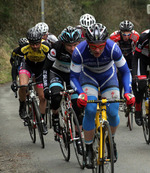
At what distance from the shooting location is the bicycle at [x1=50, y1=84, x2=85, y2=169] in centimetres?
598

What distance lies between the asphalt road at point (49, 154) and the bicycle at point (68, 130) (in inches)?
7.0

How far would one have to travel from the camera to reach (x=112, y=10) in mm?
38031

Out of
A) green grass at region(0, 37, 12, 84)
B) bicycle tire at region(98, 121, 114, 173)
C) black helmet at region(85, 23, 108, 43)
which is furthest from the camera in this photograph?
green grass at region(0, 37, 12, 84)

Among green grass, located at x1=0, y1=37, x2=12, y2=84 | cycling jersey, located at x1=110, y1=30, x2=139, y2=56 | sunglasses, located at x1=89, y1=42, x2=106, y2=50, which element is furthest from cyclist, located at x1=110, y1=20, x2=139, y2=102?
green grass, located at x1=0, y1=37, x2=12, y2=84

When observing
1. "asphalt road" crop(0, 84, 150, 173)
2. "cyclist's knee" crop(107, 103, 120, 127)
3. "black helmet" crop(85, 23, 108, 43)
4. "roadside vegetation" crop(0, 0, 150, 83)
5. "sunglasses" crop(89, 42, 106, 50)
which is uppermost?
"roadside vegetation" crop(0, 0, 150, 83)

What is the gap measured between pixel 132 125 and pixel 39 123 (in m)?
2.42

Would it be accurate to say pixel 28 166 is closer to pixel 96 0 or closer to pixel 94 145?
pixel 94 145

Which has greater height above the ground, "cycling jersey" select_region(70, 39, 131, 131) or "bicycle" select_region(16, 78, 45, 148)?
"cycling jersey" select_region(70, 39, 131, 131)

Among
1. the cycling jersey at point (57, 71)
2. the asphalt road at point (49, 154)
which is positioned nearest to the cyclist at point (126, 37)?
the asphalt road at point (49, 154)

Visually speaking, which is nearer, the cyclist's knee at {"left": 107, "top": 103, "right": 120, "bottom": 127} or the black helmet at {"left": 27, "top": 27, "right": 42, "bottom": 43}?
the cyclist's knee at {"left": 107, "top": 103, "right": 120, "bottom": 127}

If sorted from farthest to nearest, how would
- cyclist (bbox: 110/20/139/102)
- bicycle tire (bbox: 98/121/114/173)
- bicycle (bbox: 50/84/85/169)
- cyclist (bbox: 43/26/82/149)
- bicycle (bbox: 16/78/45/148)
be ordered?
1. cyclist (bbox: 110/20/139/102)
2. bicycle (bbox: 16/78/45/148)
3. cyclist (bbox: 43/26/82/149)
4. bicycle (bbox: 50/84/85/169)
5. bicycle tire (bbox: 98/121/114/173)

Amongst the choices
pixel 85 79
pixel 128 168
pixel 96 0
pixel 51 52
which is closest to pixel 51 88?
pixel 51 52

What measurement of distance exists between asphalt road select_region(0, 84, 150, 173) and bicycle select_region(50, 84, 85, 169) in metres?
0.18

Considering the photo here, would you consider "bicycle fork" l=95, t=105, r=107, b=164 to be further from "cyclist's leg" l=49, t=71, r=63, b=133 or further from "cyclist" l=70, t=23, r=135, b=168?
"cyclist's leg" l=49, t=71, r=63, b=133
